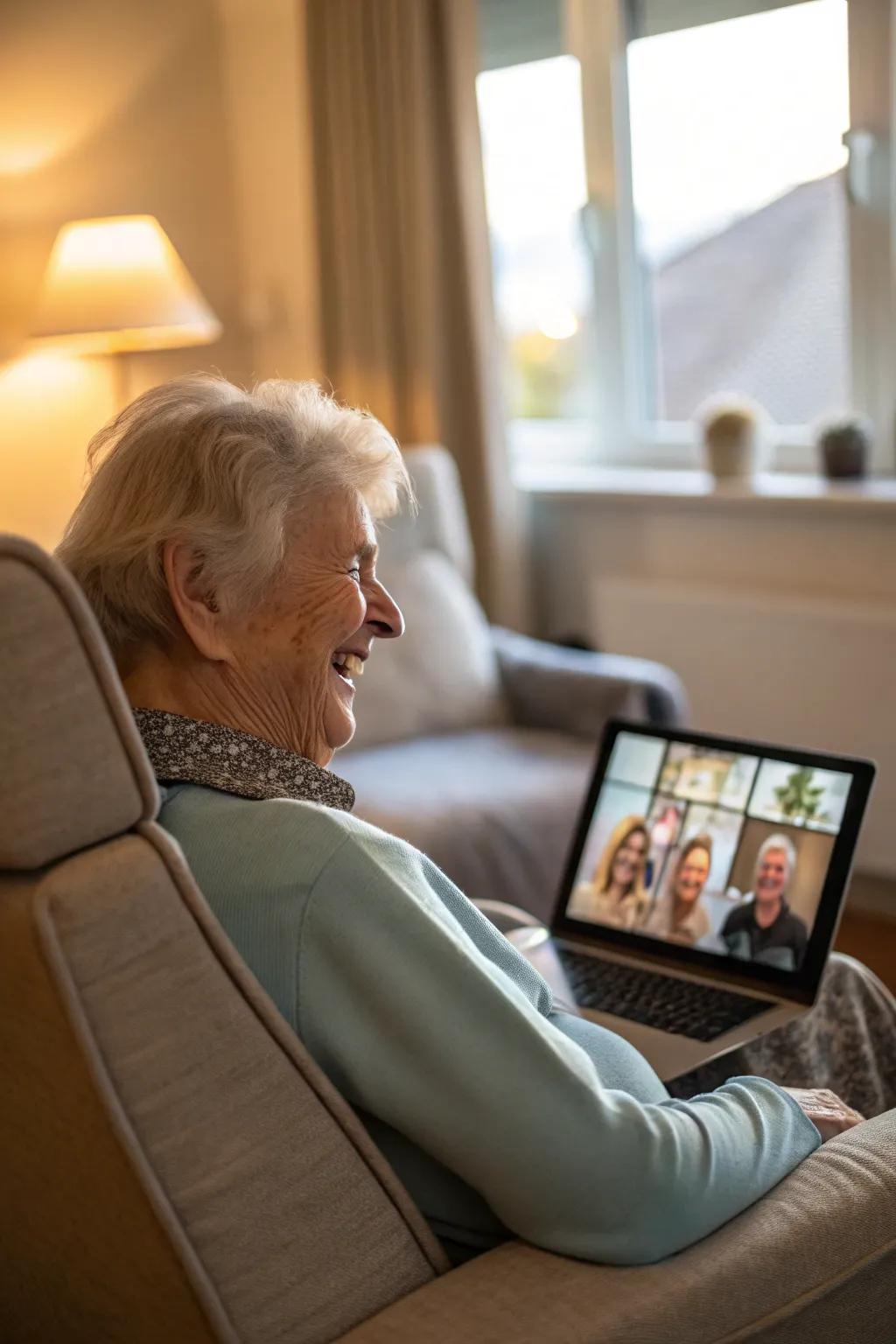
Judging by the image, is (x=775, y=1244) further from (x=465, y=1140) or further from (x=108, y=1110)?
(x=108, y=1110)

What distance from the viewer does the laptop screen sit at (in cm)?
150

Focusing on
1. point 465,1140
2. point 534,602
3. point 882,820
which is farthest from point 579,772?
point 465,1140

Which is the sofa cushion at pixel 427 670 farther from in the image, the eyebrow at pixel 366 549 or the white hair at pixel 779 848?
the eyebrow at pixel 366 549

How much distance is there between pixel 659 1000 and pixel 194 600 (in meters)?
0.67

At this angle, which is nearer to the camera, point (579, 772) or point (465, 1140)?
point (465, 1140)

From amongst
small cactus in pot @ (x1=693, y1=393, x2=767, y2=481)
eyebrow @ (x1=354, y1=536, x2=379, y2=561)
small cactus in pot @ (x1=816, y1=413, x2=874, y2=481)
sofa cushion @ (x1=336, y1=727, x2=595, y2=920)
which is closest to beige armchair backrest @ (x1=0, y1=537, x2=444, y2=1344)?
eyebrow @ (x1=354, y1=536, x2=379, y2=561)

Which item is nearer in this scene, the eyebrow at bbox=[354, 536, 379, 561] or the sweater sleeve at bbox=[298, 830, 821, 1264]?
the sweater sleeve at bbox=[298, 830, 821, 1264]

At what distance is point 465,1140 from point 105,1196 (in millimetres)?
222

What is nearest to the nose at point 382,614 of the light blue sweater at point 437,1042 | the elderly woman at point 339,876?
the elderly woman at point 339,876

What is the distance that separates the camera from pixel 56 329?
11.3 feet

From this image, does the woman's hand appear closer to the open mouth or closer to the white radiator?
the open mouth

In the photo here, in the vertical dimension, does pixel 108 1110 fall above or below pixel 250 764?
below

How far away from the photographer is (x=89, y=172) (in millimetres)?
3990

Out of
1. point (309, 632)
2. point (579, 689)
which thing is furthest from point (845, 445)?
point (309, 632)
